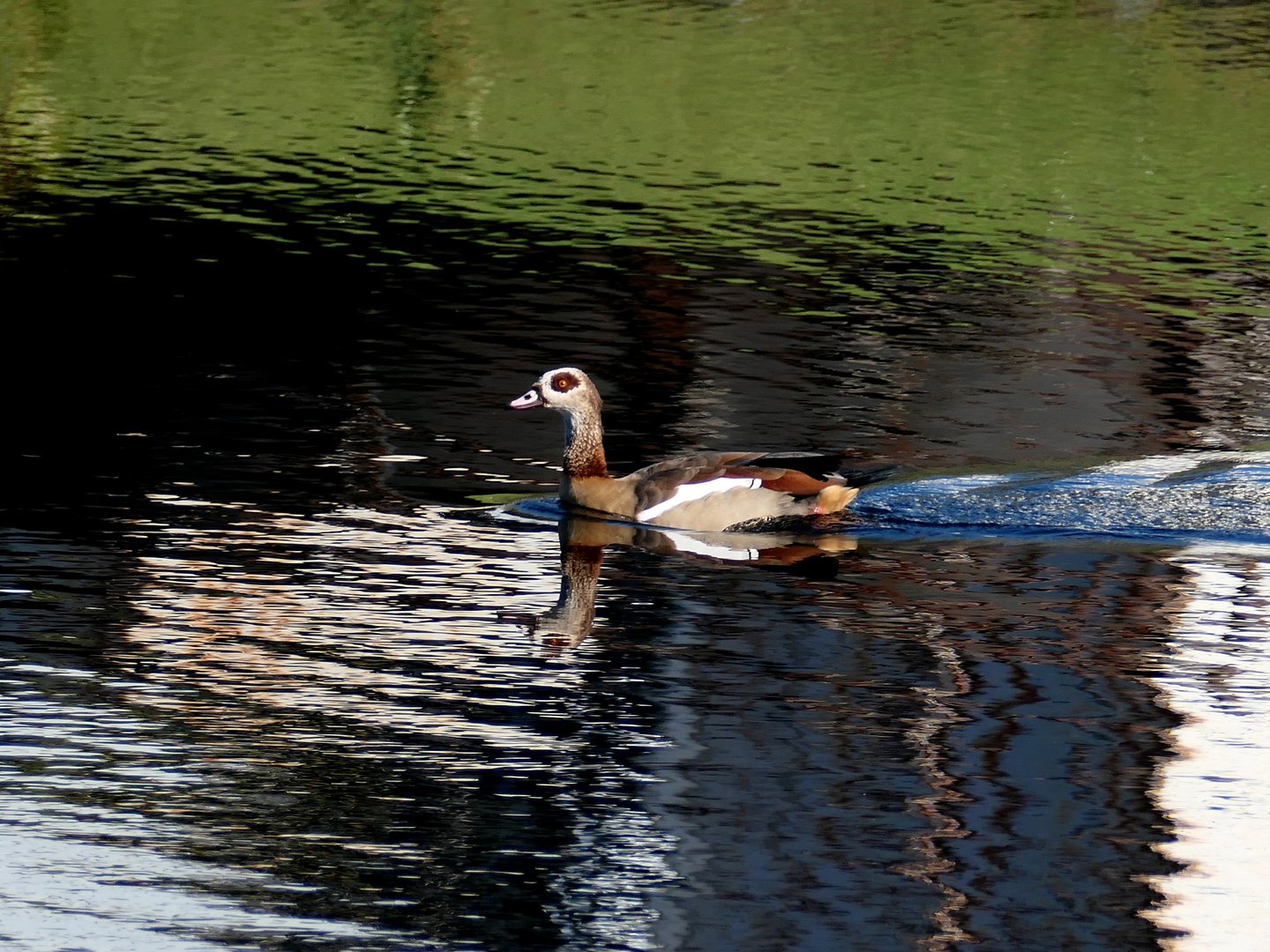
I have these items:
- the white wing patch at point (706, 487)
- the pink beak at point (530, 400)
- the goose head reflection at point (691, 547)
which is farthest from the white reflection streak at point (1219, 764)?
the pink beak at point (530, 400)

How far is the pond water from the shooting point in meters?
7.95

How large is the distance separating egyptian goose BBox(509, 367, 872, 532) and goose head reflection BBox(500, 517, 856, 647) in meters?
0.13

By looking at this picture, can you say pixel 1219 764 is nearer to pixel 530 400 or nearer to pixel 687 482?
pixel 687 482

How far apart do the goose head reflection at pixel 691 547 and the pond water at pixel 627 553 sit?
2.2 inches

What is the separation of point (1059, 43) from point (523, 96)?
40.0ft

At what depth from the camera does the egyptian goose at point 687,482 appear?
1356 cm

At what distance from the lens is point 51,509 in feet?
43.6

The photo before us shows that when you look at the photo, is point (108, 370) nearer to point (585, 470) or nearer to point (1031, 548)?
point (585, 470)

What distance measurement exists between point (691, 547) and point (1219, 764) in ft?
15.8

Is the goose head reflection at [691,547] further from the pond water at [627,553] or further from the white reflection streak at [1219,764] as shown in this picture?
the white reflection streak at [1219,764]

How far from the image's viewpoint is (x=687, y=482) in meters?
13.6

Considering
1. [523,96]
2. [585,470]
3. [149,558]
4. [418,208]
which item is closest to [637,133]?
[523,96]

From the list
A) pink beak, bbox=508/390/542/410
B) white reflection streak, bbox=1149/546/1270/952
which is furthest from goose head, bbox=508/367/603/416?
white reflection streak, bbox=1149/546/1270/952

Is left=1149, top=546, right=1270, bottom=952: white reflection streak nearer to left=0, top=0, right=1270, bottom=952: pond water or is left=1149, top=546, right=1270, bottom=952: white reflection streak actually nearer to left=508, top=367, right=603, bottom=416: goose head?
left=0, top=0, right=1270, bottom=952: pond water
